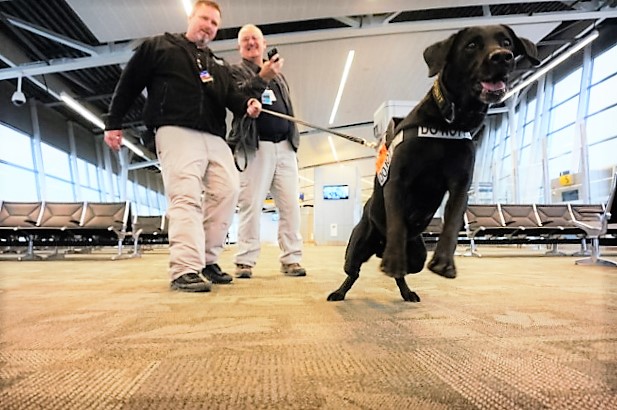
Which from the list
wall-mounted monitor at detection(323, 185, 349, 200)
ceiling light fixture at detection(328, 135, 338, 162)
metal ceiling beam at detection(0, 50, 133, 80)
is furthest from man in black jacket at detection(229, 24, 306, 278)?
ceiling light fixture at detection(328, 135, 338, 162)

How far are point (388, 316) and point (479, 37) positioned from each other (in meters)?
0.95

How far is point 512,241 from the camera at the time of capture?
7.02 m

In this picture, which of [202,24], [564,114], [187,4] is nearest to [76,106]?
[187,4]

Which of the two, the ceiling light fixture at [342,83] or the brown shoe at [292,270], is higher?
the ceiling light fixture at [342,83]

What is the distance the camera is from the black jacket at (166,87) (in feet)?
7.55

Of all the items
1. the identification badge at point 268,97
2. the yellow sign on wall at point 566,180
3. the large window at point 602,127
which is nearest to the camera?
the identification badge at point 268,97

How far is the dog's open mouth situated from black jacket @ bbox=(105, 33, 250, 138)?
152cm

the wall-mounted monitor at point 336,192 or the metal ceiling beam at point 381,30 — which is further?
the wall-mounted monitor at point 336,192

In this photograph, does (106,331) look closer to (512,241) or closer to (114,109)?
(114,109)

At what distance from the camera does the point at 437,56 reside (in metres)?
1.40

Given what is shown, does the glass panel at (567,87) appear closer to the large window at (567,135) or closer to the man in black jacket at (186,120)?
the large window at (567,135)

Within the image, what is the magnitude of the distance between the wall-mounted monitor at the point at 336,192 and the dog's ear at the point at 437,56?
47.2 feet

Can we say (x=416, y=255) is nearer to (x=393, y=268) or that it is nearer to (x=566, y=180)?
(x=393, y=268)

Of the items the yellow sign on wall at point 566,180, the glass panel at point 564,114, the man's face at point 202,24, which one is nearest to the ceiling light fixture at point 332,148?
the glass panel at point 564,114
